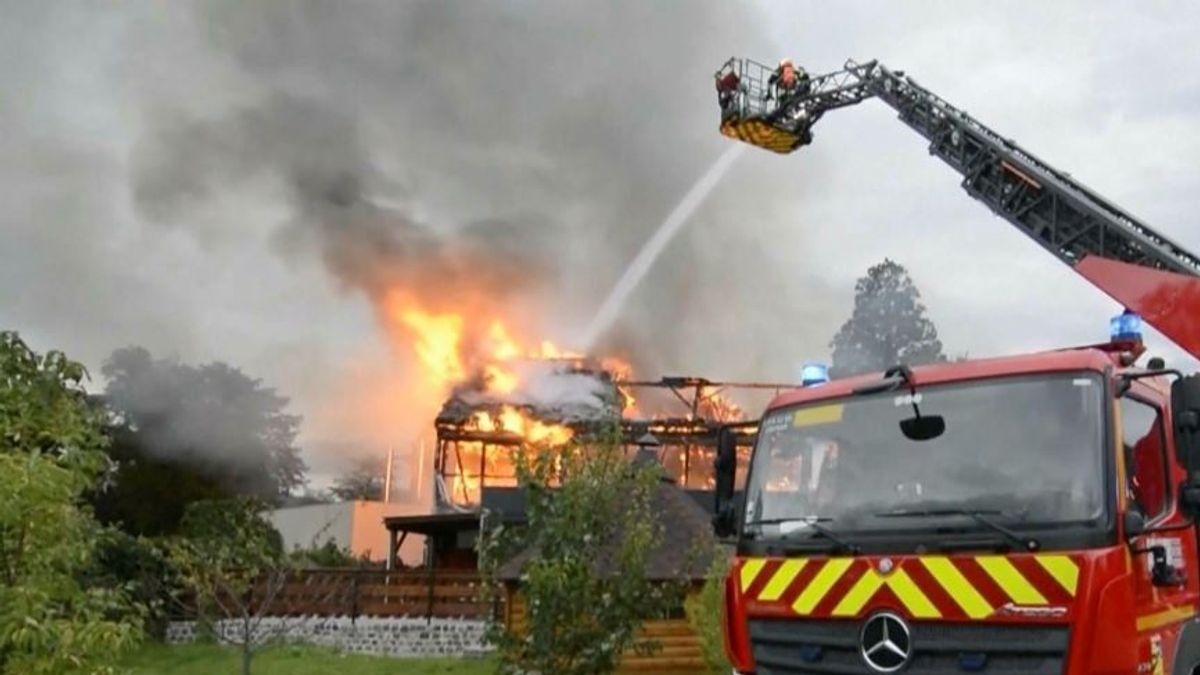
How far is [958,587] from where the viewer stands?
4902 millimetres

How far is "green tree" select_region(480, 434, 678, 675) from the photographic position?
9.66 meters

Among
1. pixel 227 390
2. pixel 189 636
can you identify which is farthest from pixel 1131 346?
pixel 227 390

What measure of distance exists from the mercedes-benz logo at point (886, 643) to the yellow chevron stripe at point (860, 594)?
0.29 ft

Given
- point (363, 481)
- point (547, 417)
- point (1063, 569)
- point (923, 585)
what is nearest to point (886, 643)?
point (923, 585)

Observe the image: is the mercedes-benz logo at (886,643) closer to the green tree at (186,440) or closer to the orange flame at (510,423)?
the orange flame at (510,423)

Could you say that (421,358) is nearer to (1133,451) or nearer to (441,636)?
(441,636)

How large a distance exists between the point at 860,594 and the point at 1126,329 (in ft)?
6.98

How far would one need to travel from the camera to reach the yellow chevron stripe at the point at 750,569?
5824 millimetres

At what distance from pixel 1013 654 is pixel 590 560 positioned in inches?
215

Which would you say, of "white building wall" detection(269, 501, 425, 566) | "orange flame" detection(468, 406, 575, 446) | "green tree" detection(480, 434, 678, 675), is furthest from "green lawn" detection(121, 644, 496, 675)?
"white building wall" detection(269, 501, 425, 566)

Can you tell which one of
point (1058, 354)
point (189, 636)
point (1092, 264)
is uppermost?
point (1092, 264)

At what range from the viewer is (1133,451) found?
510 centimetres

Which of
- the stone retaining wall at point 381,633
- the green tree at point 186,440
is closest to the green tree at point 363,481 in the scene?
the green tree at point 186,440

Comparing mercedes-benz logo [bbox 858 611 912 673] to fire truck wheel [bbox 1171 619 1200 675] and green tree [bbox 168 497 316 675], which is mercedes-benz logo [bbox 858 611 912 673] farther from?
green tree [bbox 168 497 316 675]
